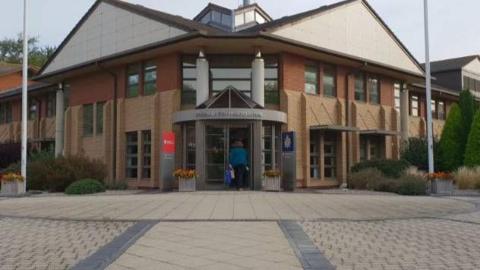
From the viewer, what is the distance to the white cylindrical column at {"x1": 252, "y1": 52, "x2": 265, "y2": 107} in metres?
24.3

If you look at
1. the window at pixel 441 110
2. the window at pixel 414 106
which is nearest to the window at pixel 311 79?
the window at pixel 414 106

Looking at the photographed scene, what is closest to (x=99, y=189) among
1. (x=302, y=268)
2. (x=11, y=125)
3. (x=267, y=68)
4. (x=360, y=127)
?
(x=267, y=68)

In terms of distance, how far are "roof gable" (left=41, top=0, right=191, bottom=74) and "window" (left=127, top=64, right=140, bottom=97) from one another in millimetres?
1036

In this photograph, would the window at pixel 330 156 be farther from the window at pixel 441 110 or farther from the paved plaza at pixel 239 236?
the window at pixel 441 110

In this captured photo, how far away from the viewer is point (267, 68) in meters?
25.5

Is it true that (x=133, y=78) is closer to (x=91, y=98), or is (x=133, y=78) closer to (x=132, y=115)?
(x=132, y=115)

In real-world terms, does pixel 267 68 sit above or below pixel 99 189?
above

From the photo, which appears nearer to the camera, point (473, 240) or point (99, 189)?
point (473, 240)

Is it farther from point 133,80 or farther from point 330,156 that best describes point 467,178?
point 133,80

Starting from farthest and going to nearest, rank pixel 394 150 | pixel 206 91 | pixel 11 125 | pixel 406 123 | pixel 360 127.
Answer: pixel 11 125
pixel 406 123
pixel 394 150
pixel 360 127
pixel 206 91

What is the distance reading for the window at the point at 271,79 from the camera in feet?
83.5

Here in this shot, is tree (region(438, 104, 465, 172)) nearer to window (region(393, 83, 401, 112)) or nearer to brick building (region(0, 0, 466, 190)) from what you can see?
brick building (region(0, 0, 466, 190))

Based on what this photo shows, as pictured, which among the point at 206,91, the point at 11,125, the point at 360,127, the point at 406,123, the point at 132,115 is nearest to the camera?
the point at 206,91

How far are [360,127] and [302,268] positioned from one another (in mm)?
23234
